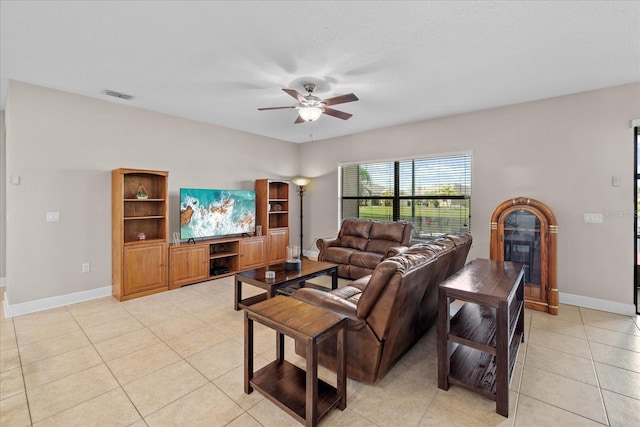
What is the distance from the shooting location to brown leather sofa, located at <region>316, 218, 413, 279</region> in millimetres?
4777

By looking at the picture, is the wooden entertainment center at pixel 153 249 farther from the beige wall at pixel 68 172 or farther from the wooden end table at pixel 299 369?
the wooden end table at pixel 299 369

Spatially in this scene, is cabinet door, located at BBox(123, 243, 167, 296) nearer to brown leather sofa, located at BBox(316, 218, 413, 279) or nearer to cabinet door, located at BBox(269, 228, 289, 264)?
cabinet door, located at BBox(269, 228, 289, 264)

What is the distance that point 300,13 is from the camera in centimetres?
222

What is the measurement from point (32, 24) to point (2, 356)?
291cm

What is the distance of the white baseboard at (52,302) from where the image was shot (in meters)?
3.54

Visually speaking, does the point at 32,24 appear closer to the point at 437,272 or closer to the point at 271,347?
the point at 271,347

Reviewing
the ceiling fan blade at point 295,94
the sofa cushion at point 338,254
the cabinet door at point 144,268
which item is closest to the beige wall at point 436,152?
the cabinet door at point 144,268

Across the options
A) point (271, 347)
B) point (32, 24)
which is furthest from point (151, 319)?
point (32, 24)

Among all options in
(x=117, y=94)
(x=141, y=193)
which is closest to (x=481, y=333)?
(x=141, y=193)

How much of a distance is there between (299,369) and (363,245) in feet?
10.7

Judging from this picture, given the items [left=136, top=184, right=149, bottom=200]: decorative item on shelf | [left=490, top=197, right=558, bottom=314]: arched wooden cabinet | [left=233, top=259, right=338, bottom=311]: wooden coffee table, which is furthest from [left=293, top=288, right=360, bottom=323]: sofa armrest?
[left=136, top=184, right=149, bottom=200]: decorative item on shelf

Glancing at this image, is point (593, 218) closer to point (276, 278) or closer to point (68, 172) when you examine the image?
point (276, 278)

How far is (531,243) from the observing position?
393 centimetres

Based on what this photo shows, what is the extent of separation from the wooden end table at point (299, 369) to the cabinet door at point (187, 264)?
2.97 meters
